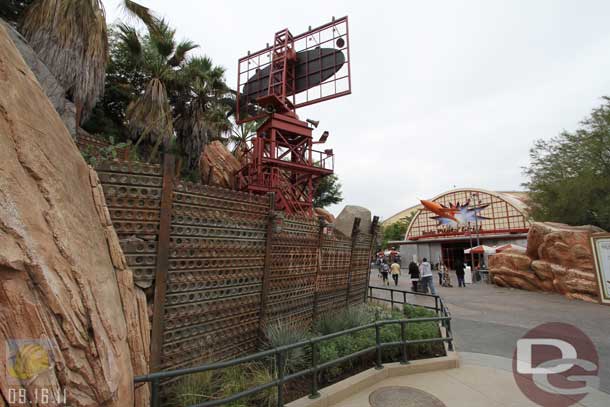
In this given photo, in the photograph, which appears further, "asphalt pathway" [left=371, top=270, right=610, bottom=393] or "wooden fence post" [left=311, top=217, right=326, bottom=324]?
"asphalt pathway" [left=371, top=270, right=610, bottom=393]

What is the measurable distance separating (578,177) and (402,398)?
19.5 m

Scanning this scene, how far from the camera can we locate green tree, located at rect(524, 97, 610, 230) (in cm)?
1602

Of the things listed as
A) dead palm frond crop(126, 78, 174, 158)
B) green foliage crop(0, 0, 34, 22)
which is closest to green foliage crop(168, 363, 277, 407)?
dead palm frond crop(126, 78, 174, 158)

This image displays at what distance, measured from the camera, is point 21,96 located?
2.08 m

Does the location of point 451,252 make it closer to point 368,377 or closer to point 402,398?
point 368,377

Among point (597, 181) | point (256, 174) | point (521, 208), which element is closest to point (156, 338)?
point (256, 174)

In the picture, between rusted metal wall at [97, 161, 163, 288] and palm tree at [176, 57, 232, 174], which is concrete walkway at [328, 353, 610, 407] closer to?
rusted metal wall at [97, 161, 163, 288]

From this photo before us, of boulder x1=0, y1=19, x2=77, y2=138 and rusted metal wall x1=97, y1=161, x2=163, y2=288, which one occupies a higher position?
boulder x1=0, y1=19, x2=77, y2=138

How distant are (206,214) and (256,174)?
11440 mm

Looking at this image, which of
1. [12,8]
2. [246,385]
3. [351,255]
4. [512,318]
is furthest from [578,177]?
[12,8]

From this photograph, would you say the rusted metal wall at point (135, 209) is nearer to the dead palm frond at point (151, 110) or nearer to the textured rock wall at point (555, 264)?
the dead palm frond at point (151, 110)

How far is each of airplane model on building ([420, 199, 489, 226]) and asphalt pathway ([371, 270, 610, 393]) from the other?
22.2 meters

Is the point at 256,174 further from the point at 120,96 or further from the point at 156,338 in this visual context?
the point at 156,338

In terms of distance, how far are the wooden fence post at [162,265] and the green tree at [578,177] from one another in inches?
822
